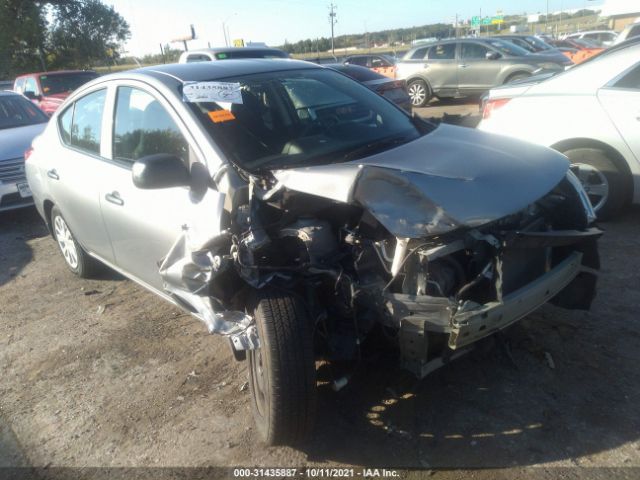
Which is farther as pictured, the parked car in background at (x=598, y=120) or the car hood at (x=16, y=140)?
the car hood at (x=16, y=140)

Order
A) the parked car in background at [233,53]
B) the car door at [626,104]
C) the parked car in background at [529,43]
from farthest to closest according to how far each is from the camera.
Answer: the parked car in background at [529,43], the parked car in background at [233,53], the car door at [626,104]

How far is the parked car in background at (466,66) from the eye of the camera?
41.7ft

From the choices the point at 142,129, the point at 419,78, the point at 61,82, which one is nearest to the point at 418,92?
the point at 419,78

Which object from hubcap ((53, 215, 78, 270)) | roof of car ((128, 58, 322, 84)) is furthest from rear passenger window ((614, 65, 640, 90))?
hubcap ((53, 215, 78, 270))

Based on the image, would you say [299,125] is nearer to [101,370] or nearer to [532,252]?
[532,252]

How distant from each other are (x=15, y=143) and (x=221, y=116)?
5.29 meters

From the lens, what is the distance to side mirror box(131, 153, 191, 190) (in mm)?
2807

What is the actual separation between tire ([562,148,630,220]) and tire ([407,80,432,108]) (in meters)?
9.66

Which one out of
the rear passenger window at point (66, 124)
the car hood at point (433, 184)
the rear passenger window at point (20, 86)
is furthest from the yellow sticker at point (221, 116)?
the rear passenger window at point (20, 86)

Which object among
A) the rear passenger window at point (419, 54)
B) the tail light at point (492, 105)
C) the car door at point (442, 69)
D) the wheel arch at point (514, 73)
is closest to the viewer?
the tail light at point (492, 105)

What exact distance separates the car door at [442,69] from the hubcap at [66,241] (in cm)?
1119

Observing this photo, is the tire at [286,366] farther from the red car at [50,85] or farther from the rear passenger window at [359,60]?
the rear passenger window at [359,60]

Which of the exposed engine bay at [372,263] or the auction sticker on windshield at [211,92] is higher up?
the auction sticker on windshield at [211,92]

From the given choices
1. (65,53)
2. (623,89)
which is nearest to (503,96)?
(623,89)
